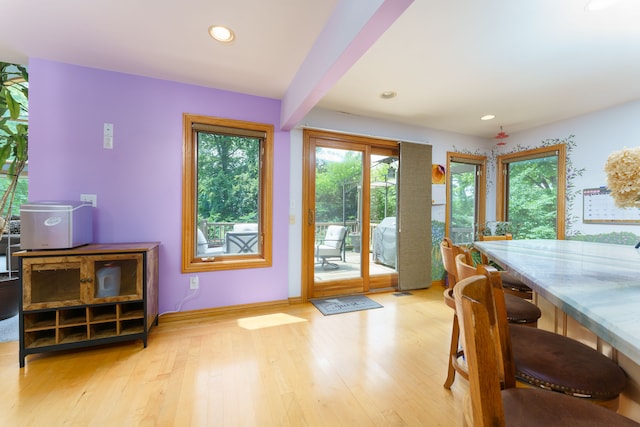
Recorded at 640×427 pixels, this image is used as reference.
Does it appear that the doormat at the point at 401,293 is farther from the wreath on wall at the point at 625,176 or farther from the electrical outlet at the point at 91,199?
the electrical outlet at the point at 91,199

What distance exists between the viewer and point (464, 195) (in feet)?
14.1

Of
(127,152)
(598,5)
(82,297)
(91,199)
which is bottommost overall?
(82,297)

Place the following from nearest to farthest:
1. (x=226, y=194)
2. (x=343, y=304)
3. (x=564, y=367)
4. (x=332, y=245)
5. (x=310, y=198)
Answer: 1. (x=564, y=367)
2. (x=226, y=194)
3. (x=343, y=304)
4. (x=310, y=198)
5. (x=332, y=245)

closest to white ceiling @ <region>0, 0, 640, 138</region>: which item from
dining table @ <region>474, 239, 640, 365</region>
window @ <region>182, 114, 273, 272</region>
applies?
window @ <region>182, 114, 273, 272</region>

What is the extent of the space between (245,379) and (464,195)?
418cm

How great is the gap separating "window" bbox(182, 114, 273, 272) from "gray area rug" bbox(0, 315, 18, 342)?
4.69 ft

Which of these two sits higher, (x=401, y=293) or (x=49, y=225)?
(x=49, y=225)

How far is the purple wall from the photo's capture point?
2.21 m

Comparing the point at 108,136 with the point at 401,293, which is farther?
the point at 401,293

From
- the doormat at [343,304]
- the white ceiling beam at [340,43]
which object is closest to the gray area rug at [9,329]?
the doormat at [343,304]

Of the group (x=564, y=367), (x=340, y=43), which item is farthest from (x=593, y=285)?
(x=340, y=43)

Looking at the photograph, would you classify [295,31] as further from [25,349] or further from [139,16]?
[25,349]

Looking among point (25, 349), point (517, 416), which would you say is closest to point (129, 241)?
point (25, 349)

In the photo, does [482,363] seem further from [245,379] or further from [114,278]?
[114,278]
